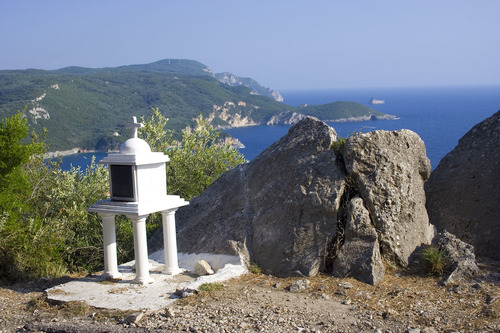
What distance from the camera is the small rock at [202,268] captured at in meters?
9.30

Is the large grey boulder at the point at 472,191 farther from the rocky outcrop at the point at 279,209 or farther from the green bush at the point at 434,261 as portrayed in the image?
the rocky outcrop at the point at 279,209

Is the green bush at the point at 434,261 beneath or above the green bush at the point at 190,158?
beneath

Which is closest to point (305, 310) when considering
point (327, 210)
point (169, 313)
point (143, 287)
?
point (169, 313)

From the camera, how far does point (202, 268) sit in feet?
30.6

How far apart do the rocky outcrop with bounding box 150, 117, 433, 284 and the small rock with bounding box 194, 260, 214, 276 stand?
0.43 m

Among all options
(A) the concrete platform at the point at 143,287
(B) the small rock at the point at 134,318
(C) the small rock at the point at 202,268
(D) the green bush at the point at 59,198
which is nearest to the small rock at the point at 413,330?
(A) the concrete platform at the point at 143,287

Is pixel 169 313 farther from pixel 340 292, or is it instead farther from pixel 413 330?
pixel 413 330

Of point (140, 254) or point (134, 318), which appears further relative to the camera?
point (140, 254)

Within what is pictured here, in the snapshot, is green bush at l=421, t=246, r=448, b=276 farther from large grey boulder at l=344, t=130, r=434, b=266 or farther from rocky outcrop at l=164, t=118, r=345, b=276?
rocky outcrop at l=164, t=118, r=345, b=276

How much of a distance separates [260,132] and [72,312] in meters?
120

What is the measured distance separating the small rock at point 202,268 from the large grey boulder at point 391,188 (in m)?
3.23

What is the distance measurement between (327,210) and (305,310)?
228 cm

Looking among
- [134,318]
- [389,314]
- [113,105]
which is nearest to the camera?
[389,314]

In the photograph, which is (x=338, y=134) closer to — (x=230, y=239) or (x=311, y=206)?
(x=311, y=206)
